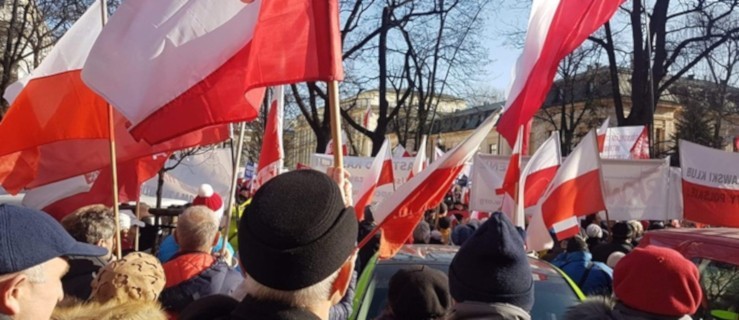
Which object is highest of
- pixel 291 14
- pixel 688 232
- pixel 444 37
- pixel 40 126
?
pixel 444 37

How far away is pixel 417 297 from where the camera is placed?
10.5 feet

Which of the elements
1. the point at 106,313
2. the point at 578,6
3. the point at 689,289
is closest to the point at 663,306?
the point at 689,289

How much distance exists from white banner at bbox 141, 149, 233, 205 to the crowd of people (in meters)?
7.81

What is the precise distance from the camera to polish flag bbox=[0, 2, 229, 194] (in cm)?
546

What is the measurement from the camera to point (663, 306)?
8.80 ft

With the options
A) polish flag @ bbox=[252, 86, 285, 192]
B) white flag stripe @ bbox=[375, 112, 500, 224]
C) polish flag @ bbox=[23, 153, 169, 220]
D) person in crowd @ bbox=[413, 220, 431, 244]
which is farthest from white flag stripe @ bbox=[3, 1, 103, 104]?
person in crowd @ bbox=[413, 220, 431, 244]

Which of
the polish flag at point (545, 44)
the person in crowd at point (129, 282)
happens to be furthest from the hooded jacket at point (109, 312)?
the polish flag at point (545, 44)

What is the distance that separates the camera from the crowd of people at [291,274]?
77.6 inches

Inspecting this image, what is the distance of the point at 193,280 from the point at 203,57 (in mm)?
1254

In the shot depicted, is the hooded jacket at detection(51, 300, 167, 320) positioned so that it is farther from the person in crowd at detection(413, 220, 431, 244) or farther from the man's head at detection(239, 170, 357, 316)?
the person in crowd at detection(413, 220, 431, 244)

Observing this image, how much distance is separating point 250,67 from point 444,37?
23.7 metres

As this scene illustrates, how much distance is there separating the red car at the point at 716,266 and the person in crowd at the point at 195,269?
118 inches

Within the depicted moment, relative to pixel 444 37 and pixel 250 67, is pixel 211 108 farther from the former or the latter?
pixel 444 37

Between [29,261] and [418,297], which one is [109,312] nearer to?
[29,261]
